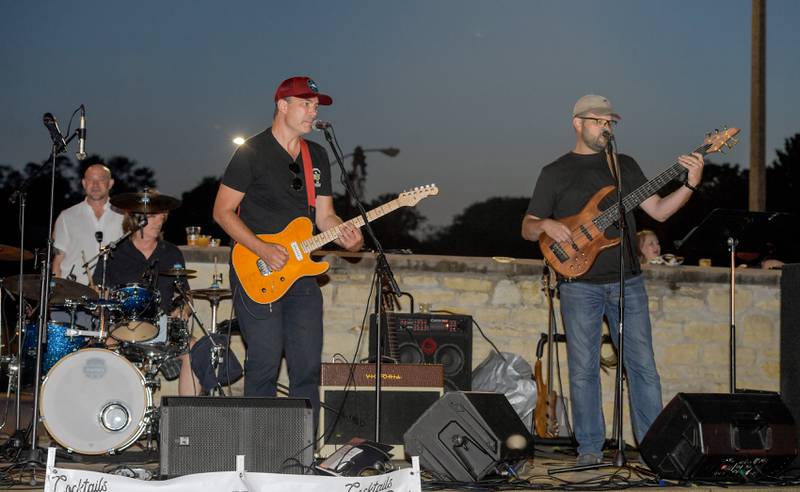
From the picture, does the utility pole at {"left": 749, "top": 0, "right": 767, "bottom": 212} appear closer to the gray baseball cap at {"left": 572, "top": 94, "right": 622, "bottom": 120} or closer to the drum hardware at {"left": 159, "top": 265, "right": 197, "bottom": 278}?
the gray baseball cap at {"left": 572, "top": 94, "right": 622, "bottom": 120}

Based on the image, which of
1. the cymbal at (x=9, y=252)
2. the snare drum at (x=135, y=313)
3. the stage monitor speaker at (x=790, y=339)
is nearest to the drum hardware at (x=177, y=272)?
the snare drum at (x=135, y=313)

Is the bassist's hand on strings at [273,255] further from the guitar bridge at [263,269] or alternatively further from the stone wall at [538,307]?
the stone wall at [538,307]

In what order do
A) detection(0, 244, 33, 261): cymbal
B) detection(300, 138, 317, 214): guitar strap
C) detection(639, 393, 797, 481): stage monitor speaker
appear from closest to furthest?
detection(639, 393, 797, 481): stage monitor speaker < detection(300, 138, 317, 214): guitar strap < detection(0, 244, 33, 261): cymbal

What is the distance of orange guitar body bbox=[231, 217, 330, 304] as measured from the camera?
499cm

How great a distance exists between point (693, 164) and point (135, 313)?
3.70 metres

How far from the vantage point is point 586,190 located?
5652mm

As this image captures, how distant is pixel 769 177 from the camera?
22.2 m

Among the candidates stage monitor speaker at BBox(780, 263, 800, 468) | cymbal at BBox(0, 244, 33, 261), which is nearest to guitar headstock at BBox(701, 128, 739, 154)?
stage monitor speaker at BBox(780, 263, 800, 468)

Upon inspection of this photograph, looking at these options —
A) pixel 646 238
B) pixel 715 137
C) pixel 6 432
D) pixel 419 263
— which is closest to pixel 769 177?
pixel 646 238

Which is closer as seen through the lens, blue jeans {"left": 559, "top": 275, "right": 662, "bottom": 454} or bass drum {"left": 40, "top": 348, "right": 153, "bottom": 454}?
blue jeans {"left": 559, "top": 275, "right": 662, "bottom": 454}

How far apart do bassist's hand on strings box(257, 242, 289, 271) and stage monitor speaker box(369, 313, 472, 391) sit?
2.03 m

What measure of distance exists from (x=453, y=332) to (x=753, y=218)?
2.37m

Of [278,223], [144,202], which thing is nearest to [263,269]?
[278,223]

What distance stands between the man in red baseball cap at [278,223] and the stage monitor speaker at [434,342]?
5.86 feet
